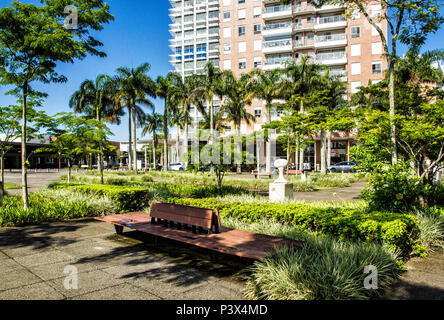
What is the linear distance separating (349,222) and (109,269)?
4.30m

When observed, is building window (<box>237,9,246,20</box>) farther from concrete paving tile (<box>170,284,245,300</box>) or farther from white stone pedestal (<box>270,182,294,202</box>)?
concrete paving tile (<box>170,284,245,300</box>)

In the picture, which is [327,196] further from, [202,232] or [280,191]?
[202,232]

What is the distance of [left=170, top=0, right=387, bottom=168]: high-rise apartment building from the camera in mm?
48562

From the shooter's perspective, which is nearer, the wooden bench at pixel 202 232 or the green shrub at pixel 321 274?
the green shrub at pixel 321 274

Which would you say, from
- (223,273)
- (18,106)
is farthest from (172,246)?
(18,106)

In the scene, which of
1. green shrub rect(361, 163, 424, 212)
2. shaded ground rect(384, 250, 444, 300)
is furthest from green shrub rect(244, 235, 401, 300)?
green shrub rect(361, 163, 424, 212)

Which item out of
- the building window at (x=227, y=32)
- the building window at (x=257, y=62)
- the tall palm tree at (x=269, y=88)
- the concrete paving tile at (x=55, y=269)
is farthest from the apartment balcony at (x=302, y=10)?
the concrete paving tile at (x=55, y=269)

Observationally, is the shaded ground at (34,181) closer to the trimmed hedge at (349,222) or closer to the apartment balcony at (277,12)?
the trimmed hedge at (349,222)

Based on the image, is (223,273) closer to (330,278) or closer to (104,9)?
(330,278)

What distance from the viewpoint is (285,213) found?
22.3 ft

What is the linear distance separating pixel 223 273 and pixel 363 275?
81.1 inches

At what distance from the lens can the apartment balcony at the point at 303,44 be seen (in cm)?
5128

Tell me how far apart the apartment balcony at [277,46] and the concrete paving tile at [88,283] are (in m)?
53.3

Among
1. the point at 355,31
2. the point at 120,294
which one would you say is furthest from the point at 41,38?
the point at 355,31
